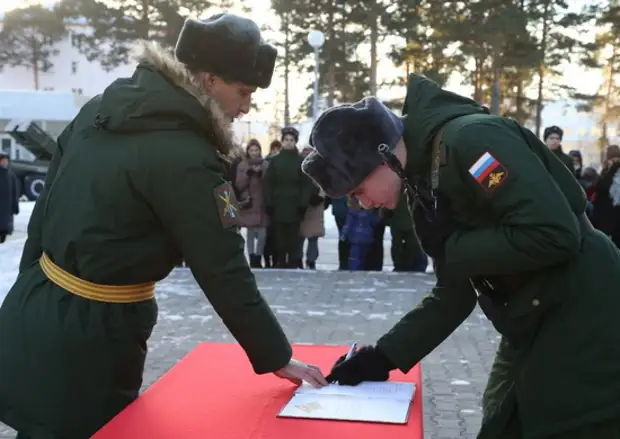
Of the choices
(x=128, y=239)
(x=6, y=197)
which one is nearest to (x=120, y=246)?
(x=128, y=239)

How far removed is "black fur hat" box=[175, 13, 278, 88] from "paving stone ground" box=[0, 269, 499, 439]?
2452 mm

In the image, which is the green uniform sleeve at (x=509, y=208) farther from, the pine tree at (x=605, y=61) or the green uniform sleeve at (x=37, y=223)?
the pine tree at (x=605, y=61)

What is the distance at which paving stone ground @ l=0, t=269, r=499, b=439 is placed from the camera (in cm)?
425

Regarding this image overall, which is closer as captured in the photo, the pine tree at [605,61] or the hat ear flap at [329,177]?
the hat ear flap at [329,177]

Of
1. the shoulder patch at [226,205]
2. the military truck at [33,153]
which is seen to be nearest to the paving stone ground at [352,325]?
the shoulder patch at [226,205]

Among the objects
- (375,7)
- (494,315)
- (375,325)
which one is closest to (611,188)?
(375,325)

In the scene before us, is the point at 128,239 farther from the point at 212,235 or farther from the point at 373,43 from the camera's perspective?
the point at 373,43

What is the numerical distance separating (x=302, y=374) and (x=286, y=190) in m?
6.30

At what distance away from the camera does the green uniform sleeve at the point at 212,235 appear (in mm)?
1755

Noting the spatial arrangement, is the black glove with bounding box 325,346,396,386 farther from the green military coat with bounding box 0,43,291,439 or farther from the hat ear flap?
the hat ear flap

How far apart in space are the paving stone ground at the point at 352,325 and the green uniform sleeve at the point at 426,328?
5.60ft

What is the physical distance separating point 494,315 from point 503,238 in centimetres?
31

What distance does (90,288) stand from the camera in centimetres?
186

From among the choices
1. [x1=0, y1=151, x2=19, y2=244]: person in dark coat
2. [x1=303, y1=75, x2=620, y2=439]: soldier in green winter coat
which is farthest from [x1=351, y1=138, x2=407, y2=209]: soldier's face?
[x1=0, y1=151, x2=19, y2=244]: person in dark coat
